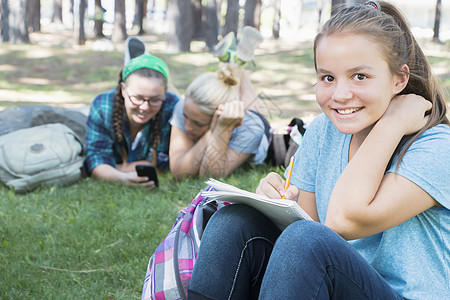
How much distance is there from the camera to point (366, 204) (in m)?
1.61

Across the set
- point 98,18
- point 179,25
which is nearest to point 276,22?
point 98,18

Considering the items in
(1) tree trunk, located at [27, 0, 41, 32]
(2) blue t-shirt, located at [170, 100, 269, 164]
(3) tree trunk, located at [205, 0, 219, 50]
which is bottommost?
(1) tree trunk, located at [27, 0, 41, 32]

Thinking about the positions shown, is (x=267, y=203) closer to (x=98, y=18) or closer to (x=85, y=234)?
(x=85, y=234)

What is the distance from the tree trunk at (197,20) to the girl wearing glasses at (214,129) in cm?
1485

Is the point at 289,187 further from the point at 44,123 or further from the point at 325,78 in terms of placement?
the point at 44,123

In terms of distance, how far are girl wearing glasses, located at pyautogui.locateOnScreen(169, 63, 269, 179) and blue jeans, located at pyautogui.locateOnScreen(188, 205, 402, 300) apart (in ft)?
7.04

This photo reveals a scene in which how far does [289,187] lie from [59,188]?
8.28 feet

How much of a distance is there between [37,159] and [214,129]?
134 centimetres

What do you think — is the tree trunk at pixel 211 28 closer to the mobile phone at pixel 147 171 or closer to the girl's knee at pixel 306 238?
the mobile phone at pixel 147 171

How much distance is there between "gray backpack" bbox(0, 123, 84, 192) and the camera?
157 inches

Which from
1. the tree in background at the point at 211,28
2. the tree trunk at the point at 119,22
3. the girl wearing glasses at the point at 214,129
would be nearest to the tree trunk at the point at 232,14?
the tree in background at the point at 211,28

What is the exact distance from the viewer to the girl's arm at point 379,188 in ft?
5.19

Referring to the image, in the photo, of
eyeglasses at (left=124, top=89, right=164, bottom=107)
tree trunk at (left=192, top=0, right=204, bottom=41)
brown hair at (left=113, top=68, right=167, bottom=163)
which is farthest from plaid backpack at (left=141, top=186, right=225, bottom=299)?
tree trunk at (left=192, top=0, right=204, bottom=41)

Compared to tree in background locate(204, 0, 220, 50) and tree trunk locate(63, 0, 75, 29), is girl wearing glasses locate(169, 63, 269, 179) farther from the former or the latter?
tree trunk locate(63, 0, 75, 29)
